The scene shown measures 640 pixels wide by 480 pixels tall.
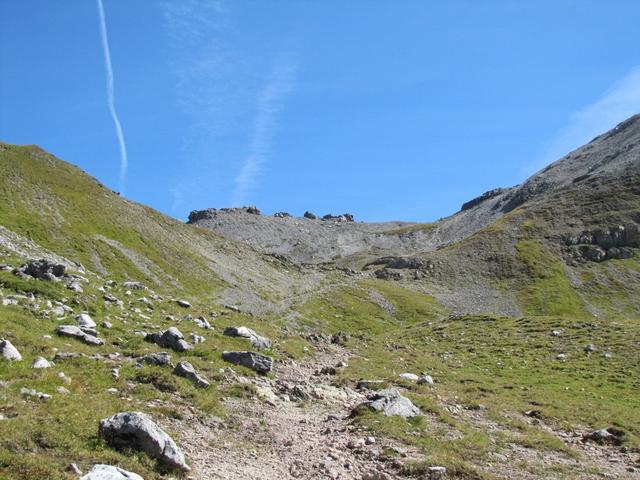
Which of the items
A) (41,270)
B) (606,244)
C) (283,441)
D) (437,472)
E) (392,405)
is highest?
(606,244)

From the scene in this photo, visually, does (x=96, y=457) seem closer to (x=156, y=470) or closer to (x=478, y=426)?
(x=156, y=470)

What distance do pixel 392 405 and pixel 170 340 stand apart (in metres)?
11.0

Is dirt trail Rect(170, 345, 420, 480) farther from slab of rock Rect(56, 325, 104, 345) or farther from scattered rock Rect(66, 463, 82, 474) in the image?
slab of rock Rect(56, 325, 104, 345)

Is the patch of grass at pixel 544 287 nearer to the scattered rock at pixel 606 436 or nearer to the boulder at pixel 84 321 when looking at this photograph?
the scattered rock at pixel 606 436

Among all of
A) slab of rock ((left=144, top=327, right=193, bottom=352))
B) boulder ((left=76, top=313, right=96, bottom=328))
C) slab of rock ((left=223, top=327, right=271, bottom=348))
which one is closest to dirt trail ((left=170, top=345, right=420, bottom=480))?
slab of rock ((left=144, top=327, right=193, bottom=352))

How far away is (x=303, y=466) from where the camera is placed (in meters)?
15.7

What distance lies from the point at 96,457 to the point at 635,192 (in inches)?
6982

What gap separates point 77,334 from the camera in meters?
22.3

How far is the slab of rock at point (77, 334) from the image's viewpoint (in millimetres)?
22141

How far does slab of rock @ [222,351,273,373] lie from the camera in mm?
24844

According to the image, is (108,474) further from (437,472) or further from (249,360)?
(249,360)

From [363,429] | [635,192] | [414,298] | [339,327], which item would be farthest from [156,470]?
[635,192]

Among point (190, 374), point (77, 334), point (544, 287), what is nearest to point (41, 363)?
point (77, 334)

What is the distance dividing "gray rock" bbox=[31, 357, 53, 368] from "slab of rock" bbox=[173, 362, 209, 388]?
15.2 ft
